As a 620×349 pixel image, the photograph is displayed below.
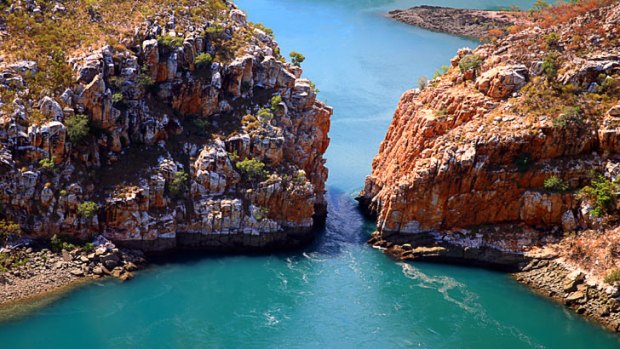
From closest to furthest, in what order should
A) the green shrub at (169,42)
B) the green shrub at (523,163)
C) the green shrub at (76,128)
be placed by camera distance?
the green shrub at (76,128) → the green shrub at (523,163) → the green shrub at (169,42)

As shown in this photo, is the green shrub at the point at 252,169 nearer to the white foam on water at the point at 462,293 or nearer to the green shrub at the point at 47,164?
the white foam on water at the point at 462,293

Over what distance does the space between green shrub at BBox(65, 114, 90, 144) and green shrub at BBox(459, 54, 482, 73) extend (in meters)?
50.1

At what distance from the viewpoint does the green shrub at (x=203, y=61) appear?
329ft

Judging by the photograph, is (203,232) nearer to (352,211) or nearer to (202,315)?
(202,315)

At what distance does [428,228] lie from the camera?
98.3 m

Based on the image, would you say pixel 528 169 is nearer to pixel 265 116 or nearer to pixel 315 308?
pixel 315 308

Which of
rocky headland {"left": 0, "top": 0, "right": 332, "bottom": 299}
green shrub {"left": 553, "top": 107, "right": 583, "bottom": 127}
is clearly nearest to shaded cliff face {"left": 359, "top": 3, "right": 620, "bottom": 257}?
green shrub {"left": 553, "top": 107, "right": 583, "bottom": 127}

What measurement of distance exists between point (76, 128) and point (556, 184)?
2312 inches

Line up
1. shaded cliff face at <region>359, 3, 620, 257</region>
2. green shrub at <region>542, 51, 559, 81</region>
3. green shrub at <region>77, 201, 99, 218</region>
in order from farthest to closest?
green shrub at <region>542, 51, 559, 81</region> < shaded cliff face at <region>359, 3, 620, 257</region> < green shrub at <region>77, 201, 99, 218</region>

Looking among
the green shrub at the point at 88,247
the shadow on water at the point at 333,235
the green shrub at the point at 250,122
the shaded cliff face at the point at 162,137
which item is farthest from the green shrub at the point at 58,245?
the green shrub at the point at 250,122

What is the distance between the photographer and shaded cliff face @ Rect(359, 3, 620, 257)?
93875 millimetres

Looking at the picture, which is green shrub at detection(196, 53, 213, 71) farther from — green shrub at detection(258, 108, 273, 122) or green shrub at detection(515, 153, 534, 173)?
green shrub at detection(515, 153, 534, 173)

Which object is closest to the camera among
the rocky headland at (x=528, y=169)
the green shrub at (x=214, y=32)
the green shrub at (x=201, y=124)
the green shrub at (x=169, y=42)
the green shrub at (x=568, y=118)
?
the rocky headland at (x=528, y=169)

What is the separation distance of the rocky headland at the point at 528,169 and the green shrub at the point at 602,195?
0.12m
